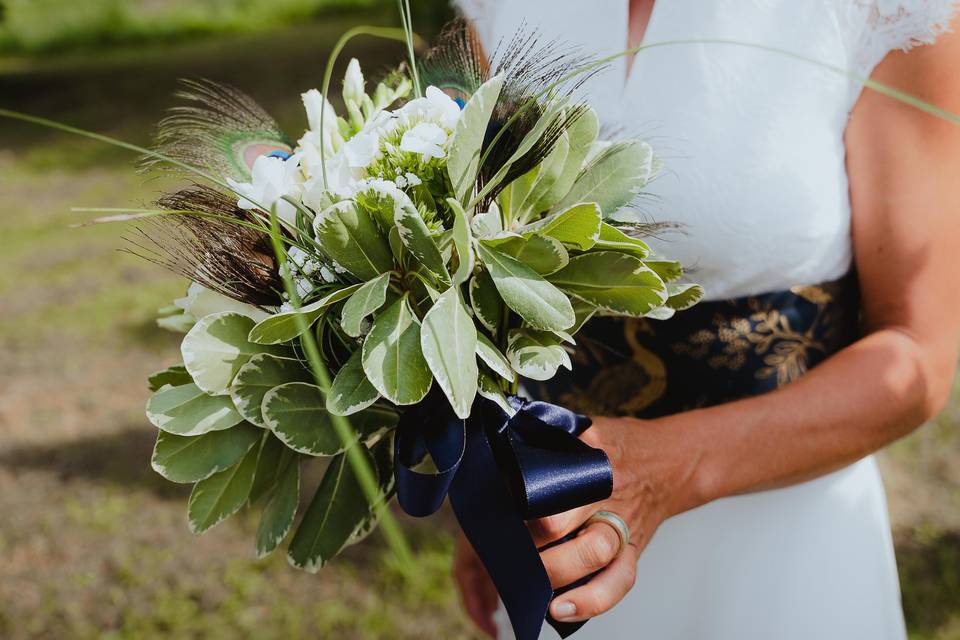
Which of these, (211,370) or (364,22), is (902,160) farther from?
(364,22)

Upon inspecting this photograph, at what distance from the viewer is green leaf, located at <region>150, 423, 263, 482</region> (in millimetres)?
1103

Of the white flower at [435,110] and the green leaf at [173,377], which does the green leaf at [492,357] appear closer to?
the white flower at [435,110]

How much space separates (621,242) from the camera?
41.3 inches

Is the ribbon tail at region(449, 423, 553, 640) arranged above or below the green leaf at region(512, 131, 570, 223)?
below

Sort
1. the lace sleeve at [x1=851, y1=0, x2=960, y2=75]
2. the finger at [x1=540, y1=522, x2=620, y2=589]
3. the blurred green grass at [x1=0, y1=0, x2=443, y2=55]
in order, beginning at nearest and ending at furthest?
the finger at [x1=540, y1=522, x2=620, y2=589], the lace sleeve at [x1=851, y1=0, x2=960, y2=75], the blurred green grass at [x1=0, y1=0, x2=443, y2=55]

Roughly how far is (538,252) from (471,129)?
17 centimetres

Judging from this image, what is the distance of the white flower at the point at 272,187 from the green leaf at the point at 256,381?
0.18 meters

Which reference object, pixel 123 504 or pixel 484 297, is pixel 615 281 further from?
pixel 123 504

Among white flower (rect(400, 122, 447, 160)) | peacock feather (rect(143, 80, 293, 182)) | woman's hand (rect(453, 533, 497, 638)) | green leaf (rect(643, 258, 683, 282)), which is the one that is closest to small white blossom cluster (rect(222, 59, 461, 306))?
white flower (rect(400, 122, 447, 160))

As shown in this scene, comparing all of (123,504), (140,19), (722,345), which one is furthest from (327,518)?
(140,19)

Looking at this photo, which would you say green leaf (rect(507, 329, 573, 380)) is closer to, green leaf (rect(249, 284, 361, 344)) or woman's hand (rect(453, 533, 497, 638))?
green leaf (rect(249, 284, 361, 344))

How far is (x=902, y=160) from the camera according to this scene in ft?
4.56

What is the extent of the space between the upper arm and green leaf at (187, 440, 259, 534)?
42.2 inches

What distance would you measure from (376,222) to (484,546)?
17.7 inches
